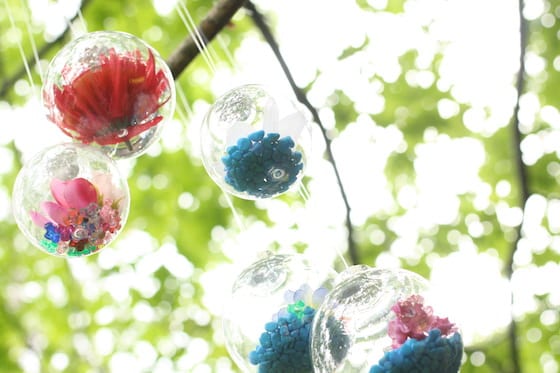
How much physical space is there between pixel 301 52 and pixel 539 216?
1.28 metres

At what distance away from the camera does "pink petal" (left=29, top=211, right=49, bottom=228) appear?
153cm

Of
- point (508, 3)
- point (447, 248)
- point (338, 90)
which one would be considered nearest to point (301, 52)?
point (338, 90)

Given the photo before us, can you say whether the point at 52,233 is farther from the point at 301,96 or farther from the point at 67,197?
the point at 301,96

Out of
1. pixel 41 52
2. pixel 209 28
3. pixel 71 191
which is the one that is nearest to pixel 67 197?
pixel 71 191

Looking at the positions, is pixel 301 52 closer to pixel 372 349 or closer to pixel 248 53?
pixel 248 53

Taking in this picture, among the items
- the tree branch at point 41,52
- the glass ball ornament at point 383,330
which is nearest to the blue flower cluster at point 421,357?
the glass ball ornament at point 383,330

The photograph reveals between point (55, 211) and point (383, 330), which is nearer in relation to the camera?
point (383, 330)

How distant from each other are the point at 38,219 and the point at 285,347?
0.52 m

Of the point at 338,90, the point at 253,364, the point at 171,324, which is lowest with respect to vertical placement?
the point at 171,324

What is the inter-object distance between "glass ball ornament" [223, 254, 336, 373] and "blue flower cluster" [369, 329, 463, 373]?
0.24 meters

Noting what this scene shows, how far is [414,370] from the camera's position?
127cm

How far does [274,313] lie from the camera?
1.52 metres

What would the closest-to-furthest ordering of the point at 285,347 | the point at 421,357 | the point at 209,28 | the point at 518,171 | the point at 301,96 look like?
the point at 421,357 < the point at 285,347 < the point at 209,28 < the point at 301,96 < the point at 518,171

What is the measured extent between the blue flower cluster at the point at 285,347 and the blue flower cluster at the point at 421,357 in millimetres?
232
